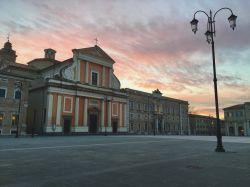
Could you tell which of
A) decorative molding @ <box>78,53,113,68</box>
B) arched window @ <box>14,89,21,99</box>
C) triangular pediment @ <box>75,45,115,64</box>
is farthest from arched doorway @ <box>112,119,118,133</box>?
arched window @ <box>14,89,21,99</box>

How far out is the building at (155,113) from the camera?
62.8 m

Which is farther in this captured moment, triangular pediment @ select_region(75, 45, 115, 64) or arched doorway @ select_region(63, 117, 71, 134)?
triangular pediment @ select_region(75, 45, 115, 64)

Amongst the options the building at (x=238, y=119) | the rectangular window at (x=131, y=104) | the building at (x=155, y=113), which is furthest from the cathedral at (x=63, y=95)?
the building at (x=238, y=119)

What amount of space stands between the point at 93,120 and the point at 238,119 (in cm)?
5818

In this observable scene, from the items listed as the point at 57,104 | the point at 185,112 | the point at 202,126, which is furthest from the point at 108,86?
the point at 202,126

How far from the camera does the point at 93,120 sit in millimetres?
46500

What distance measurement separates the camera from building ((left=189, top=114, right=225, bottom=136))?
9469 cm

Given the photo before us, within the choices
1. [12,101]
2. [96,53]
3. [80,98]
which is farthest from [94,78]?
[12,101]

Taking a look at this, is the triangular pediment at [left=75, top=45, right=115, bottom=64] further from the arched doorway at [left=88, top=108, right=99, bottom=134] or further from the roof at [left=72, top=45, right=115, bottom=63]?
the arched doorway at [left=88, top=108, right=99, bottom=134]

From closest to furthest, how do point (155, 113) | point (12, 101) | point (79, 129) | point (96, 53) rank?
1. point (12, 101)
2. point (79, 129)
3. point (96, 53)
4. point (155, 113)

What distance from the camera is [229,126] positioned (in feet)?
278

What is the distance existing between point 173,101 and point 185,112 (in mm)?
8742

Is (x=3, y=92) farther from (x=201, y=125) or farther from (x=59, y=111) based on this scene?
(x=201, y=125)

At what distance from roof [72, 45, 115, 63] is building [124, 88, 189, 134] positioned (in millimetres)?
10679
